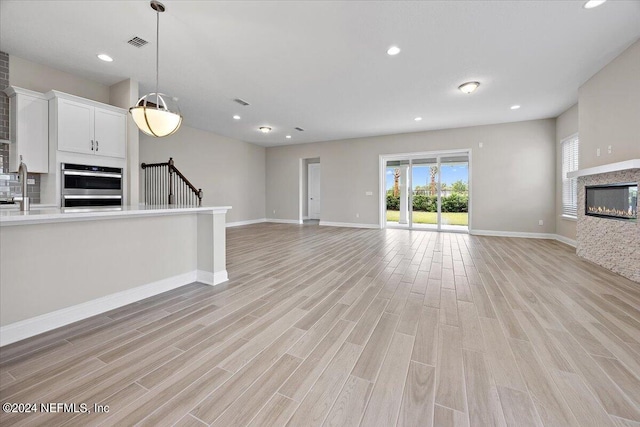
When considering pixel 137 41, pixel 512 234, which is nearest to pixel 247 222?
pixel 137 41

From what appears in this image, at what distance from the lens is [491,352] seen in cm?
175

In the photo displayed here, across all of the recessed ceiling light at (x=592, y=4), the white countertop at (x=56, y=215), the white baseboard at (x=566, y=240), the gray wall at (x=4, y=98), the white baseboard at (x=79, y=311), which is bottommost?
the white baseboard at (x=79, y=311)

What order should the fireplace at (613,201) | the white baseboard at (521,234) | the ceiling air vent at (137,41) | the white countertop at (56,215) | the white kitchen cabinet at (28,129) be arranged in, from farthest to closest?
the white baseboard at (521,234)
the white kitchen cabinet at (28,129)
the fireplace at (613,201)
the ceiling air vent at (137,41)
the white countertop at (56,215)

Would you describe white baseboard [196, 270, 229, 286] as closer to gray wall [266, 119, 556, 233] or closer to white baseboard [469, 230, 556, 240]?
gray wall [266, 119, 556, 233]

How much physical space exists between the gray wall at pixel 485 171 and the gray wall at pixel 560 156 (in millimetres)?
184

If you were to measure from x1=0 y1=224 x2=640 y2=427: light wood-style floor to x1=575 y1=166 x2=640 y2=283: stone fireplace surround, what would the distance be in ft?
1.18

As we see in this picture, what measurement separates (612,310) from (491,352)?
1687 millimetres

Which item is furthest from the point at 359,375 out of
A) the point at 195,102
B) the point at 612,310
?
the point at 195,102

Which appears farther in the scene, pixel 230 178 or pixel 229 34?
pixel 230 178

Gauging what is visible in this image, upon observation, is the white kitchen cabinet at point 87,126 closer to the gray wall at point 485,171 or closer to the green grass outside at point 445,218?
the gray wall at point 485,171

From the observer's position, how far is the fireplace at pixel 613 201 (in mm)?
3312

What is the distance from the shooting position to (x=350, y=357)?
170 cm

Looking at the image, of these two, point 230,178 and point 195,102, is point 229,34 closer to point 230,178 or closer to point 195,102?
point 195,102

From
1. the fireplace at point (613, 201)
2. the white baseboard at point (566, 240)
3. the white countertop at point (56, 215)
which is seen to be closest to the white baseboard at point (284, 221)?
the white countertop at point (56, 215)
